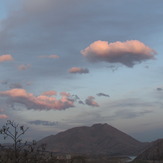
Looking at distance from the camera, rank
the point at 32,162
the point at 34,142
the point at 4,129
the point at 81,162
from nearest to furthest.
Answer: the point at 4,129
the point at 34,142
the point at 32,162
the point at 81,162

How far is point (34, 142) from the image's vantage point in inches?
1033

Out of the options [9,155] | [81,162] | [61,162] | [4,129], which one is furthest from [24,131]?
[81,162]

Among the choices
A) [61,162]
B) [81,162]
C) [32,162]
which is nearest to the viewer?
[32,162]

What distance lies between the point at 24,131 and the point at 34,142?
175cm

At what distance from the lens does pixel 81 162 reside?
536ft

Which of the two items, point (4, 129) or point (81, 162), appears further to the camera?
point (81, 162)

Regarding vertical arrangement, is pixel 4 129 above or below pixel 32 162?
above

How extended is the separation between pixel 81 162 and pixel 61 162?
110 meters

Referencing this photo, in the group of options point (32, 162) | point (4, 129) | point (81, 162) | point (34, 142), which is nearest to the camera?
point (4, 129)

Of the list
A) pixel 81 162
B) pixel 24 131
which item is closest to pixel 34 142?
pixel 24 131

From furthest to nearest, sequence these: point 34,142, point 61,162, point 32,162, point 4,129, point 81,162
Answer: point 81,162 → point 61,162 → point 32,162 → point 34,142 → point 4,129

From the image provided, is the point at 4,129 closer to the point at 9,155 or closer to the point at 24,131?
the point at 24,131

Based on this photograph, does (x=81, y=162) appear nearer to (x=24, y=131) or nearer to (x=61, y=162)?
(x=61, y=162)

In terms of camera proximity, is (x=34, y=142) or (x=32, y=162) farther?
(x=32, y=162)
